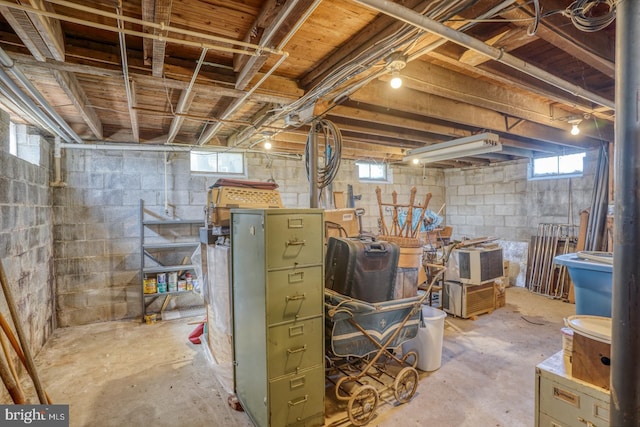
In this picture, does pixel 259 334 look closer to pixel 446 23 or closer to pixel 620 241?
pixel 620 241

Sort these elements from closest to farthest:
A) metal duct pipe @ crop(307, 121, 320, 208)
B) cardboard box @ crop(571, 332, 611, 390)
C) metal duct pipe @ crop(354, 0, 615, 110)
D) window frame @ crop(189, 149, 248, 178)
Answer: cardboard box @ crop(571, 332, 611, 390) < metal duct pipe @ crop(354, 0, 615, 110) < metal duct pipe @ crop(307, 121, 320, 208) < window frame @ crop(189, 149, 248, 178)

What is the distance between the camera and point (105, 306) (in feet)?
13.4

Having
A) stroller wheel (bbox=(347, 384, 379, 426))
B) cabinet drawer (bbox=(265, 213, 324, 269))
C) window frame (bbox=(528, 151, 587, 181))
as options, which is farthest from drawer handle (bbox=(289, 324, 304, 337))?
window frame (bbox=(528, 151, 587, 181))

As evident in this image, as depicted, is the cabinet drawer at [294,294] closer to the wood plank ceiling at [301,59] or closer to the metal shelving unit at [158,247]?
the wood plank ceiling at [301,59]

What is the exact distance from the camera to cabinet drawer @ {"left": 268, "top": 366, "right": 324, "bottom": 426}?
6.16 feet

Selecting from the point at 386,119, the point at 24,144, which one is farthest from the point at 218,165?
the point at 386,119

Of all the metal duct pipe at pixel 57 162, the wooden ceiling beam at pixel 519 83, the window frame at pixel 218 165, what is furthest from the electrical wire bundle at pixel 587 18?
the metal duct pipe at pixel 57 162

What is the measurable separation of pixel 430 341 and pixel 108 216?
13.5 feet

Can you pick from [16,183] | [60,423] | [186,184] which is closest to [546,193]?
[186,184]

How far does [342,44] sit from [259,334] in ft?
6.36

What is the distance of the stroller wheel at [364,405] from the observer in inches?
82.5

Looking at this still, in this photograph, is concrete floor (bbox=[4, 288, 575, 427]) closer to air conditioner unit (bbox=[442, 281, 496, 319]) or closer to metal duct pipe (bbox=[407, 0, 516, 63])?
air conditioner unit (bbox=[442, 281, 496, 319])

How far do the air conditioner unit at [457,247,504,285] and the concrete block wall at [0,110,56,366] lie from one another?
4508 mm

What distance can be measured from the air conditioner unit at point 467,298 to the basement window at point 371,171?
2.68 m
